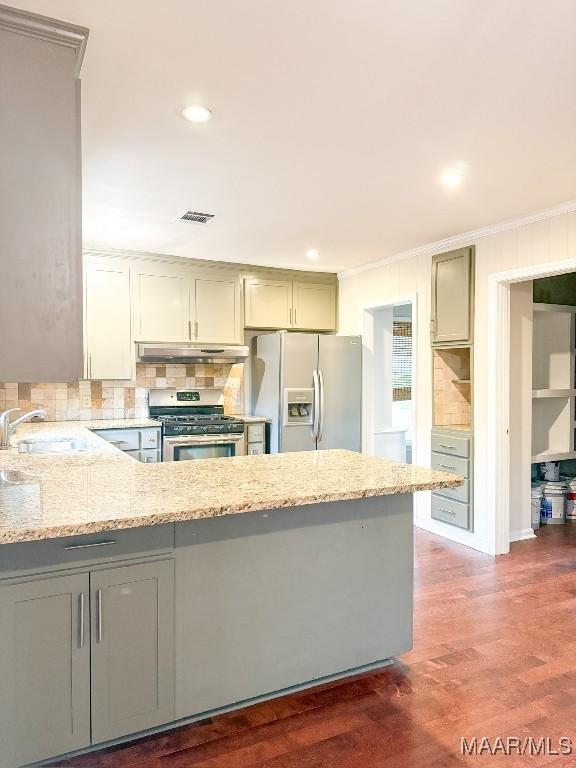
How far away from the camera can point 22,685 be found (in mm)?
1682

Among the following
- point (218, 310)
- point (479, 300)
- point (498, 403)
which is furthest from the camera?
point (218, 310)

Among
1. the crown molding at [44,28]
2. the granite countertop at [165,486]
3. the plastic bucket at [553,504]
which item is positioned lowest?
the plastic bucket at [553,504]

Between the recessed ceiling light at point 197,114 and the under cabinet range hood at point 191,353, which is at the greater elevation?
the recessed ceiling light at point 197,114

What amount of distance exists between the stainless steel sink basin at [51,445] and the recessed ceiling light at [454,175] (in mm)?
2689

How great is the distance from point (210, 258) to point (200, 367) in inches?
43.0

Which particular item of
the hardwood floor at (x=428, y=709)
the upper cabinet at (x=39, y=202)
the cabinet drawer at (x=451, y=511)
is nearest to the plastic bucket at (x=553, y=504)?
the cabinet drawer at (x=451, y=511)

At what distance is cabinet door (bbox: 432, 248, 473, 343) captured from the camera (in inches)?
169

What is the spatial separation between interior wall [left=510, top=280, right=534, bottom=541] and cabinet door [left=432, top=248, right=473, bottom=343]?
42 centimetres

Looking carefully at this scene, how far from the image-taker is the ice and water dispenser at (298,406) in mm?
5152

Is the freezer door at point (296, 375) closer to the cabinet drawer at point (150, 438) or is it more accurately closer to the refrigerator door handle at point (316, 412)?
the refrigerator door handle at point (316, 412)

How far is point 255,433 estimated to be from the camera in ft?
17.2

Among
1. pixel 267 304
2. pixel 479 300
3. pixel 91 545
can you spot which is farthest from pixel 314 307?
pixel 91 545

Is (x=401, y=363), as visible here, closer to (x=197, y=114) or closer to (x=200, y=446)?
(x=200, y=446)

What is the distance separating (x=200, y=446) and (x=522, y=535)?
2.79 metres
